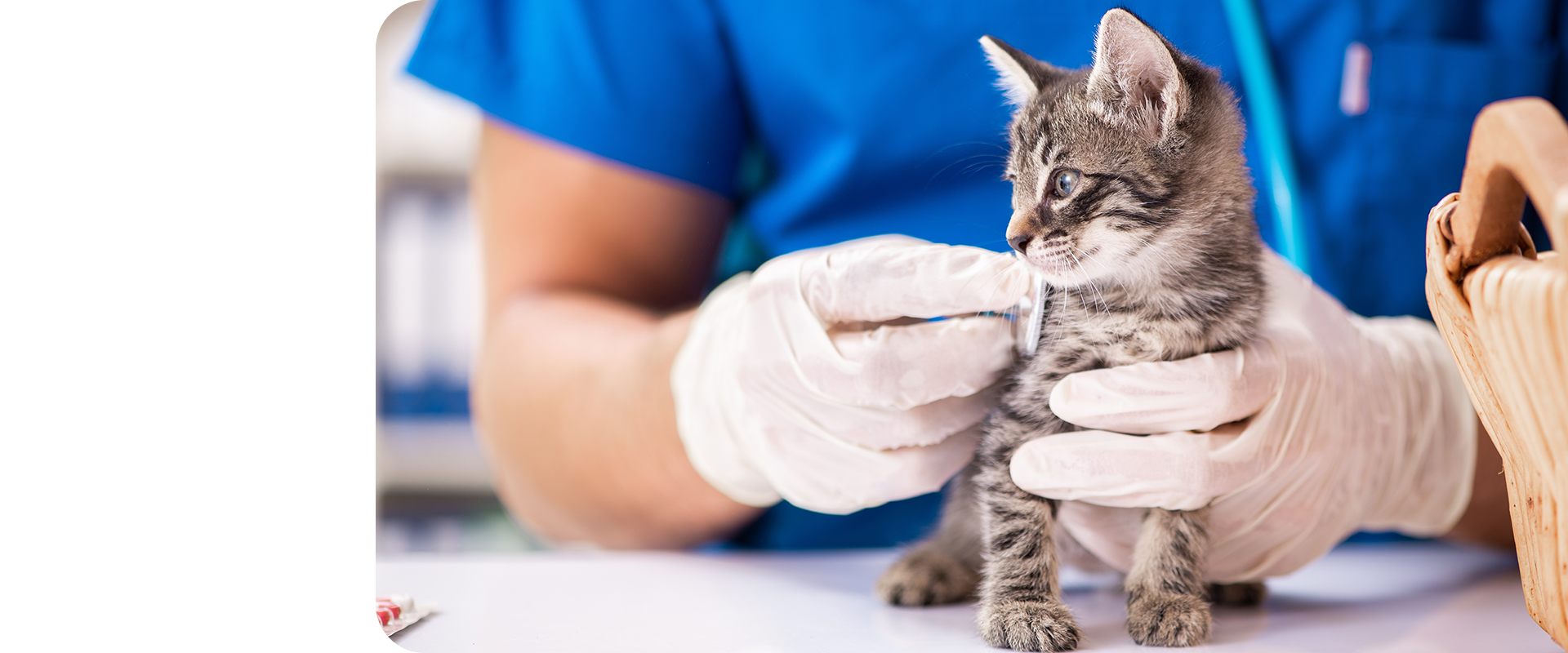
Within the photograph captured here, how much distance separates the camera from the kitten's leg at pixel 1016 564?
808 mm

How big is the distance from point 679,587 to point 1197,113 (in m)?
0.76

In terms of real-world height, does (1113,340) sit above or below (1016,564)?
above

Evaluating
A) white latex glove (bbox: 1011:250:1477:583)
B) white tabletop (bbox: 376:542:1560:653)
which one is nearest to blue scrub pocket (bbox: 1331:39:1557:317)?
white latex glove (bbox: 1011:250:1477:583)

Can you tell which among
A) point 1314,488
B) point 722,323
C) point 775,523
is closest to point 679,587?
point 722,323

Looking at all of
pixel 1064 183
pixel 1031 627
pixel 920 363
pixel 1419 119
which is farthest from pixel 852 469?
pixel 1419 119

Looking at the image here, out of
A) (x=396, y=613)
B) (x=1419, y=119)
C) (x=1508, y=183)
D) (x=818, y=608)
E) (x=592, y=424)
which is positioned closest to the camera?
(x=1508, y=183)

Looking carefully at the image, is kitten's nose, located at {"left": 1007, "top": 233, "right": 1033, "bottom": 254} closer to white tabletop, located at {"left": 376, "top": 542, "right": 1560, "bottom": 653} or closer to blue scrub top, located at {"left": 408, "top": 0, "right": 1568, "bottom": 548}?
blue scrub top, located at {"left": 408, "top": 0, "right": 1568, "bottom": 548}

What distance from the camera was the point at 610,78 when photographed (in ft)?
5.36

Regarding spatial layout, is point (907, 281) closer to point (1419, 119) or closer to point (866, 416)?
point (866, 416)

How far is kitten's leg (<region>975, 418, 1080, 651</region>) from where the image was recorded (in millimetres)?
808

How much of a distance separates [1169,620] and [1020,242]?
0.38 m

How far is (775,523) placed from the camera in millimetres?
1671

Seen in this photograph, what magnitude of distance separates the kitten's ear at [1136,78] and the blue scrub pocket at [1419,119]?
2.19 feet
